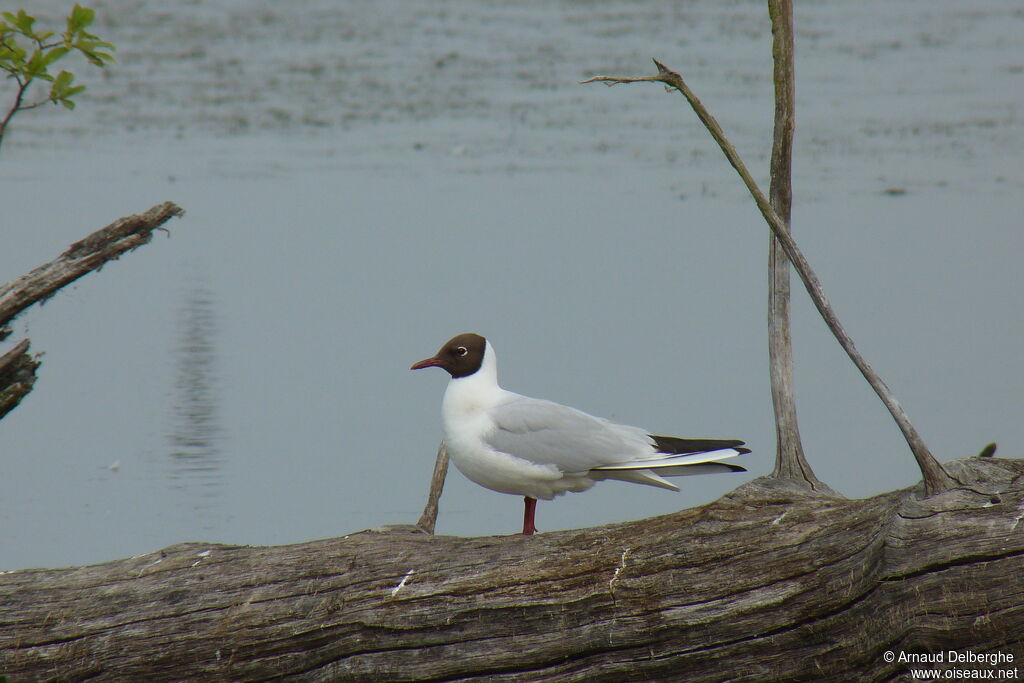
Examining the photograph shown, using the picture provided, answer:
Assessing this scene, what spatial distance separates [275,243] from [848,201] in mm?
Answer: 3618

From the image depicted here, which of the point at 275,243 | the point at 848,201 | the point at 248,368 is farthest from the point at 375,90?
the point at 248,368

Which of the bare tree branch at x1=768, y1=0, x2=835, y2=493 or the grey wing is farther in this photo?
the grey wing

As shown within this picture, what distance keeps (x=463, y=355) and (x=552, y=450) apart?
500 mm

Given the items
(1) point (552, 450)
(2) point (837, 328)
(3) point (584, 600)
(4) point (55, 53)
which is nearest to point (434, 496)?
(1) point (552, 450)

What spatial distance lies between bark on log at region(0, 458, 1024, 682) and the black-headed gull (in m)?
0.53

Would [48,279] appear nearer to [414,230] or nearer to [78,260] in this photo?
[78,260]

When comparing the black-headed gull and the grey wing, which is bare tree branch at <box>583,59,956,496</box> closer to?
the black-headed gull

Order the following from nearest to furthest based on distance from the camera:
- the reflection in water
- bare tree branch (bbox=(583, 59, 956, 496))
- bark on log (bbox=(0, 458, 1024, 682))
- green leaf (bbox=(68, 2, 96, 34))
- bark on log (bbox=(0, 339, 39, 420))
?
bark on log (bbox=(0, 458, 1024, 682)), bare tree branch (bbox=(583, 59, 956, 496)), bark on log (bbox=(0, 339, 39, 420)), green leaf (bbox=(68, 2, 96, 34)), the reflection in water

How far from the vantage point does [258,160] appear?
384 inches

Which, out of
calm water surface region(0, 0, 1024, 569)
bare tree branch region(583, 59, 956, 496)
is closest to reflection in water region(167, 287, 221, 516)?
calm water surface region(0, 0, 1024, 569)

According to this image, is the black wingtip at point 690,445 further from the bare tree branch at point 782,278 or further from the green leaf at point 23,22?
the green leaf at point 23,22

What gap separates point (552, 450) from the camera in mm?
4000

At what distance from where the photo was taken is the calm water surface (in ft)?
17.3

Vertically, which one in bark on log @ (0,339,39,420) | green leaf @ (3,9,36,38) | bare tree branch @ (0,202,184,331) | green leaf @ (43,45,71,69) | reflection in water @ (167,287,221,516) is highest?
green leaf @ (3,9,36,38)
